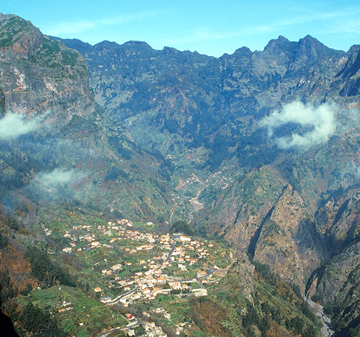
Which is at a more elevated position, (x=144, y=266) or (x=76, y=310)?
(x=76, y=310)

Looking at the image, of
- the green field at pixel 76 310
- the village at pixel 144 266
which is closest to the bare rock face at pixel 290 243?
the village at pixel 144 266

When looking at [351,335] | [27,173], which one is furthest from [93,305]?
[27,173]

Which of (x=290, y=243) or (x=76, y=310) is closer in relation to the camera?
(x=76, y=310)

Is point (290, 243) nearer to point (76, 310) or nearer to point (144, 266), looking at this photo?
point (144, 266)

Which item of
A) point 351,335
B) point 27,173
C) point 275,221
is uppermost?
point 27,173

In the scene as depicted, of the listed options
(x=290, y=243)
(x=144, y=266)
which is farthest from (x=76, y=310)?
(x=290, y=243)

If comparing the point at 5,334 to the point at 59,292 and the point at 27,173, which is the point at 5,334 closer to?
the point at 59,292

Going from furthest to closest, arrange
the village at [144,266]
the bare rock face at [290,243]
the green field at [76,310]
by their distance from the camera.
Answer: the bare rock face at [290,243], the village at [144,266], the green field at [76,310]

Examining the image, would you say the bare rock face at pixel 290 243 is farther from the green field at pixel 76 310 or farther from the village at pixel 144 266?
the green field at pixel 76 310

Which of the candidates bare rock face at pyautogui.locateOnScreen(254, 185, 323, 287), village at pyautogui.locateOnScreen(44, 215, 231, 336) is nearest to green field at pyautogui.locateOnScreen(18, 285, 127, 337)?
village at pyautogui.locateOnScreen(44, 215, 231, 336)
